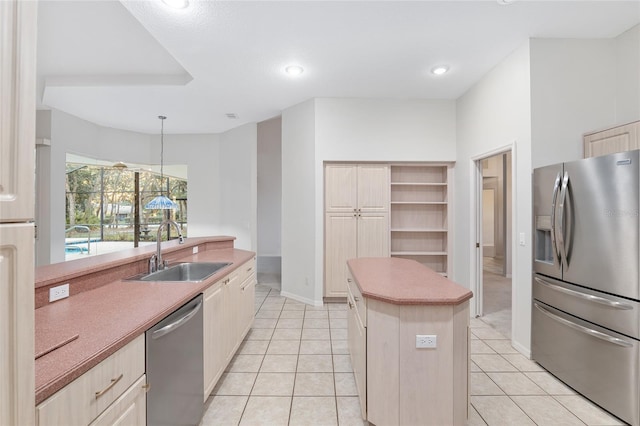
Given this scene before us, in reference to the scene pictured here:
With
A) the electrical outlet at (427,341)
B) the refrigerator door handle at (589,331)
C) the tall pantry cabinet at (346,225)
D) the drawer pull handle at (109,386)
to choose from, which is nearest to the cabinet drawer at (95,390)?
the drawer pull handle at (109,386)

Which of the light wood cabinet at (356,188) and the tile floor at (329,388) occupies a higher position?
the light wood cabinet at (356,188)

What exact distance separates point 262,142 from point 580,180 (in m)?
7.05

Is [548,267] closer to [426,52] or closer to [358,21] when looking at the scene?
[426,52]

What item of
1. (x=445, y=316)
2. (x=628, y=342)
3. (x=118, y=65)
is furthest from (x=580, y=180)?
(x=118, y=65)

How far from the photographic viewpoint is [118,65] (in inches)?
139

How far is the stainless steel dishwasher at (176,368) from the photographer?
1314 millimetres

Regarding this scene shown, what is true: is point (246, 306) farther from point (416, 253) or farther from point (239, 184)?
point (239, 184)

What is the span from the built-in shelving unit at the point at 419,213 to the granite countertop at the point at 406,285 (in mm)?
2086

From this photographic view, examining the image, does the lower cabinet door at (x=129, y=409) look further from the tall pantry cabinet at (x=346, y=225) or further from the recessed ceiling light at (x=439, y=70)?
the recessed ceiling light at (x=439, y=70)

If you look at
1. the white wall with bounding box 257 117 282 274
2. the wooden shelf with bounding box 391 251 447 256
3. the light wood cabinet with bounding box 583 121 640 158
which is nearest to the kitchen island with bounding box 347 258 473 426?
the light wood cabinet with bounding box 583 121 640 158

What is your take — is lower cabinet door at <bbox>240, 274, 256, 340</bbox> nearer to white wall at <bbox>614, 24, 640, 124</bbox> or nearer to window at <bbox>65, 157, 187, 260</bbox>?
white wall at <bbox>614, 24, 640, 124</bbox>

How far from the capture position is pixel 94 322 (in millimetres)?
1268

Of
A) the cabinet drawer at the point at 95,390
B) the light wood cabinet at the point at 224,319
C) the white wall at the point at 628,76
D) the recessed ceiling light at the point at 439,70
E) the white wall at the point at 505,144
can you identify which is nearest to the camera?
the cabinet drawer at the point at 95,390

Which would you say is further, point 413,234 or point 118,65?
point 413,234
